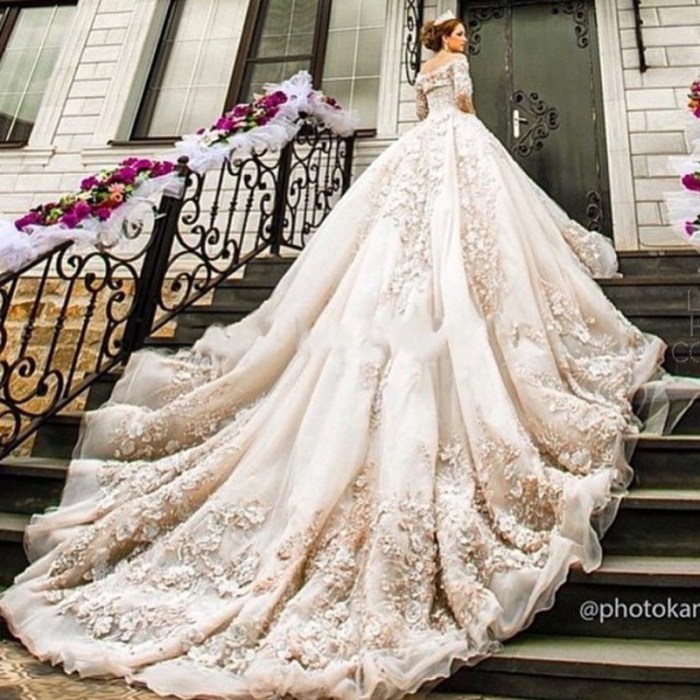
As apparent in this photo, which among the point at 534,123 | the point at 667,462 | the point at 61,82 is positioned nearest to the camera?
the point at 667,462

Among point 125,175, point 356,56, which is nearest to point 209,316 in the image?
point 125,175

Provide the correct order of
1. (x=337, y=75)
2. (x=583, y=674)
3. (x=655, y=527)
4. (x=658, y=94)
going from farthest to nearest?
1. (x=337, y=75)
2. (x=658, y=94)
3. (x=655, y=527)
4. (x=583, y=674)

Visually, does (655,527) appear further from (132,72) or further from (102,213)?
(132,72)

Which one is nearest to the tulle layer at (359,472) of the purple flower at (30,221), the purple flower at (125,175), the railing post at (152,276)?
the railing post at (152,276)

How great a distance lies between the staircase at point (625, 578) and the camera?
137 centimetres

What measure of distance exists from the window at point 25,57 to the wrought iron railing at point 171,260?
6.35 ft

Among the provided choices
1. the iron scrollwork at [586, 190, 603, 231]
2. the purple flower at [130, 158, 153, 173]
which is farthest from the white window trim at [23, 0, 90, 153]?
the iron scrollwork at [586, 190, 603, 231]

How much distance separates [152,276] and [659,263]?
2858 millimetres

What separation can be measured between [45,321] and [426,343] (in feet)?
9.88

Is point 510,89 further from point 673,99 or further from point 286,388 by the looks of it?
point 286,388

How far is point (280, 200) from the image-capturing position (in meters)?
4.02

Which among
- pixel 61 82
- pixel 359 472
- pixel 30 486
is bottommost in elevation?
pixel 30 486

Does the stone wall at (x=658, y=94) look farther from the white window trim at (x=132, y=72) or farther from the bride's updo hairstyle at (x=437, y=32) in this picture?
the white window trim at (x=132, y=72)

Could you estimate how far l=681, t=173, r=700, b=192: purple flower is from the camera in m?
2.59
